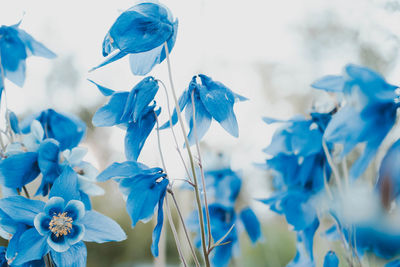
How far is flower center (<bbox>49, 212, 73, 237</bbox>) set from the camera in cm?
39

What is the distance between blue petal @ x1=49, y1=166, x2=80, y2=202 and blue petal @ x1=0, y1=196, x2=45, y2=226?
2 cm

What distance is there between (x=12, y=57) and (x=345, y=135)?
1.57ft

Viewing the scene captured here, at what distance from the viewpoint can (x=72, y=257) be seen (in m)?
0.39

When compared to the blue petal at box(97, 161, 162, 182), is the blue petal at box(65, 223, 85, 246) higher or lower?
lower

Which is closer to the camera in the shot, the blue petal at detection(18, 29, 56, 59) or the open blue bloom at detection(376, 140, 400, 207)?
the open blue bloom at detection(376, 140, 400, 207)

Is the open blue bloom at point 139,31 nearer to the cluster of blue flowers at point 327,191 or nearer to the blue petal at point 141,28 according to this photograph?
the blue petal at point 141,28

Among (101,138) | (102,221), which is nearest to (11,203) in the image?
(102,221)

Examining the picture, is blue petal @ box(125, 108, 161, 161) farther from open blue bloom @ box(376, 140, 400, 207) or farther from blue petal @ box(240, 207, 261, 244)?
blue petal @ box(240, 207, 261, 244)

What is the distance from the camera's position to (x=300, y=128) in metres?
0.49

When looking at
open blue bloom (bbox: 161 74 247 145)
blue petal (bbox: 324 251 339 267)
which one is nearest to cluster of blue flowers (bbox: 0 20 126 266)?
open blue bloom (bbox: 161 74 247 145)

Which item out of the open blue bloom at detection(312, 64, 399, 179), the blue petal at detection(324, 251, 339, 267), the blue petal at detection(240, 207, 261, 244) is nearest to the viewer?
the open blue bloom at detection(312, 64, 399, 179)

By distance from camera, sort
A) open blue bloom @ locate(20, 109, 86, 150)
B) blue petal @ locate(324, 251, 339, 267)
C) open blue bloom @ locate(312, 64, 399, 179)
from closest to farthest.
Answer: open blue bloom @ locate(312, 64, 399, 179) → blue petal @ locate(324, 251, 339, 267) → open blue bloom @ locate(20, 109, 86, 150)

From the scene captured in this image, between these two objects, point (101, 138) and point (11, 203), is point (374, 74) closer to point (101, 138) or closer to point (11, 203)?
point (11, 203)

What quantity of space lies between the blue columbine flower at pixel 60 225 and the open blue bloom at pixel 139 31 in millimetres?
144
